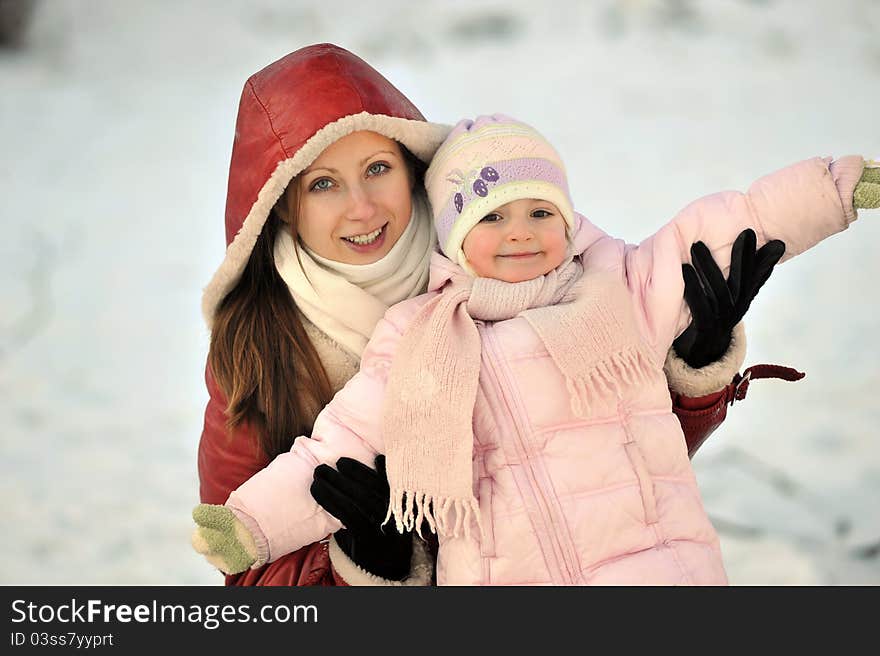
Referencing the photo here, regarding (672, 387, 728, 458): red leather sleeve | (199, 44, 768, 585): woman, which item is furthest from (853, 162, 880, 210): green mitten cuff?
(672, 387, 728, 458): red leather sleeve

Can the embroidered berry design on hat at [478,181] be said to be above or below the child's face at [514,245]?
above

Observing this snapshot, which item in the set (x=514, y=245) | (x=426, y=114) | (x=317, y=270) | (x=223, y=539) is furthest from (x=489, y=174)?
(x=426, y=114)

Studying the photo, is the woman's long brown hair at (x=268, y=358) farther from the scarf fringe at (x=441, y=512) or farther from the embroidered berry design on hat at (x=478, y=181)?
the scarf fringe at (x=441, y=512)

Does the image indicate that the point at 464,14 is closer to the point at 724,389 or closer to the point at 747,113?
the point at 747,113

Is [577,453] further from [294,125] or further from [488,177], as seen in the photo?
[294,125]

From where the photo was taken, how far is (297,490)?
161 cm

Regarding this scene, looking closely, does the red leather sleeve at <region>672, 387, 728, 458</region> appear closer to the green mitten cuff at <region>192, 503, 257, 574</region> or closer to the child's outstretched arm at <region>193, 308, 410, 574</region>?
the child's outstretched arm at <region>193, 308, 410, 574</region>

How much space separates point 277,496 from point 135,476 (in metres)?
1.58

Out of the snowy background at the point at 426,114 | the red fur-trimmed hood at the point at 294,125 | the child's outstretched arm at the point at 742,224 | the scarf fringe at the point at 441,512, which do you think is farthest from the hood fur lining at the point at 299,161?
the snowy background at the point at 426,114

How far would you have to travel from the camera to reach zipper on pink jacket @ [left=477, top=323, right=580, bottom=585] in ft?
5.06

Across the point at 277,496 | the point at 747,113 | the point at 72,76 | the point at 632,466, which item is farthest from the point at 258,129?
the point at 72,76

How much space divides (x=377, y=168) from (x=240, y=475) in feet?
1.84

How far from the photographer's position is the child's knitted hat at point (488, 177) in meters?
1.67

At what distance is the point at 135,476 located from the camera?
305 centimetres
